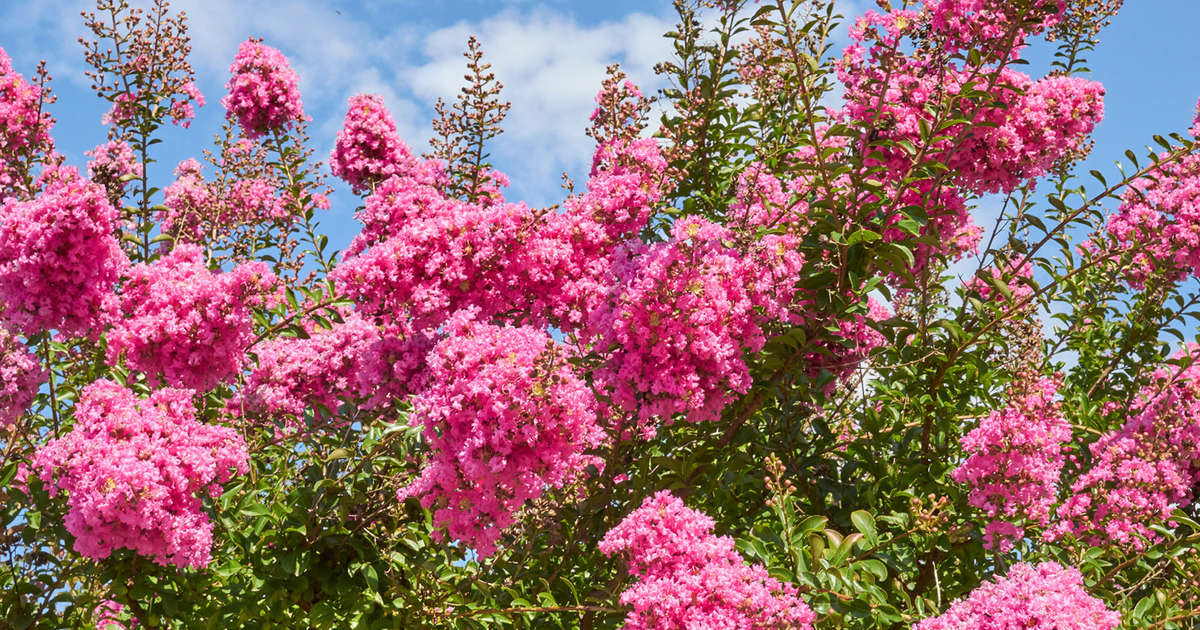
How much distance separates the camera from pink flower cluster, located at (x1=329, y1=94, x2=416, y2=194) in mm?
6230

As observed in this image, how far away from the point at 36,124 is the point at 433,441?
392 centimetres

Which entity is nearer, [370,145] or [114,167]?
[114,167]

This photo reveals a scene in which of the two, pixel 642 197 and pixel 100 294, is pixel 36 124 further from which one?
pixel 642 197

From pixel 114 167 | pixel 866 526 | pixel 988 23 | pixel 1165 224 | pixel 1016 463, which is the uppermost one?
pixel 114 167

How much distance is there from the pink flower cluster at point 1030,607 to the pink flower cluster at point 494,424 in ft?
4.74

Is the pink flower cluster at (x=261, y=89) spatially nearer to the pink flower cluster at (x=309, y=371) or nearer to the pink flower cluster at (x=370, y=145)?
the pink flower cluster at (x=370, y=145)

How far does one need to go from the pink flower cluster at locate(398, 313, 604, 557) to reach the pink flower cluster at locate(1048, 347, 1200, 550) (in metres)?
2.56

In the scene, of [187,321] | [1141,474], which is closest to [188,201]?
[187,321]

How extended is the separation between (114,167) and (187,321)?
1.71m

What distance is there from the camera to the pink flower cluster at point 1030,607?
3.43 m

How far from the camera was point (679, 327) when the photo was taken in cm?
393

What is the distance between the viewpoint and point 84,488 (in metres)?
3.82

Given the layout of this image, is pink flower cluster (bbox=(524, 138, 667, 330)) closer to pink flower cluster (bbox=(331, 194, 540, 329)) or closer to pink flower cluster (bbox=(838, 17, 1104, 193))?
pink flower cluster (bbox=(331, 194, 540, 329))

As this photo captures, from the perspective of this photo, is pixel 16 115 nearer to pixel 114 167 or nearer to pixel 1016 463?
pixel 114 167
